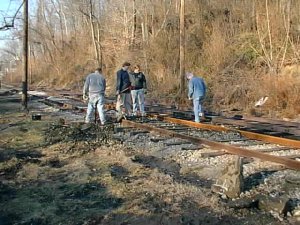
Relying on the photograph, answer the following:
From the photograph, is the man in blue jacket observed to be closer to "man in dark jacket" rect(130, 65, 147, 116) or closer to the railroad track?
the railroad track

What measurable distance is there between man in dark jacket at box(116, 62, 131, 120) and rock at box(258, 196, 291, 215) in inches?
376

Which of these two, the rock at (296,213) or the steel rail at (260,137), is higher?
the steel rail at (260,137)

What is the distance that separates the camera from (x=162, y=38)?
31.4 meters

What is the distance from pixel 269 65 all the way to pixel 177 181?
16.5 meters

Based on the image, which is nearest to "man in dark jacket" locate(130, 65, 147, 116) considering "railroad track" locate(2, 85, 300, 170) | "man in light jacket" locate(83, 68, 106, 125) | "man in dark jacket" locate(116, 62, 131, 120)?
"man in dark jacket" locate(116, 62, 131, 120)

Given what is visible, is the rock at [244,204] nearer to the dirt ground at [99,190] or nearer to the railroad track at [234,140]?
the dirt ground at [99,190]

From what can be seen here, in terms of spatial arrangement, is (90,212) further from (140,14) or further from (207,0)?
A: (140,14)

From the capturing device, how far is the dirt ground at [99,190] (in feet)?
18.7

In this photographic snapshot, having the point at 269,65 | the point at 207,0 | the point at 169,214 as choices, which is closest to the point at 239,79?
the point at 269,65

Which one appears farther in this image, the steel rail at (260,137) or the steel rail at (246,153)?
the steel rail at (260,137)

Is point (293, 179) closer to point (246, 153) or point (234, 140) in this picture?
point (246, 153)

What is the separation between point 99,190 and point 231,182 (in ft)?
6.79

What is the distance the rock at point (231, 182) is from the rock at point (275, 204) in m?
0.51

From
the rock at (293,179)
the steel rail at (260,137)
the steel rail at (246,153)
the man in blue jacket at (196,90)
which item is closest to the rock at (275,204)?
the rock at (293,179)
